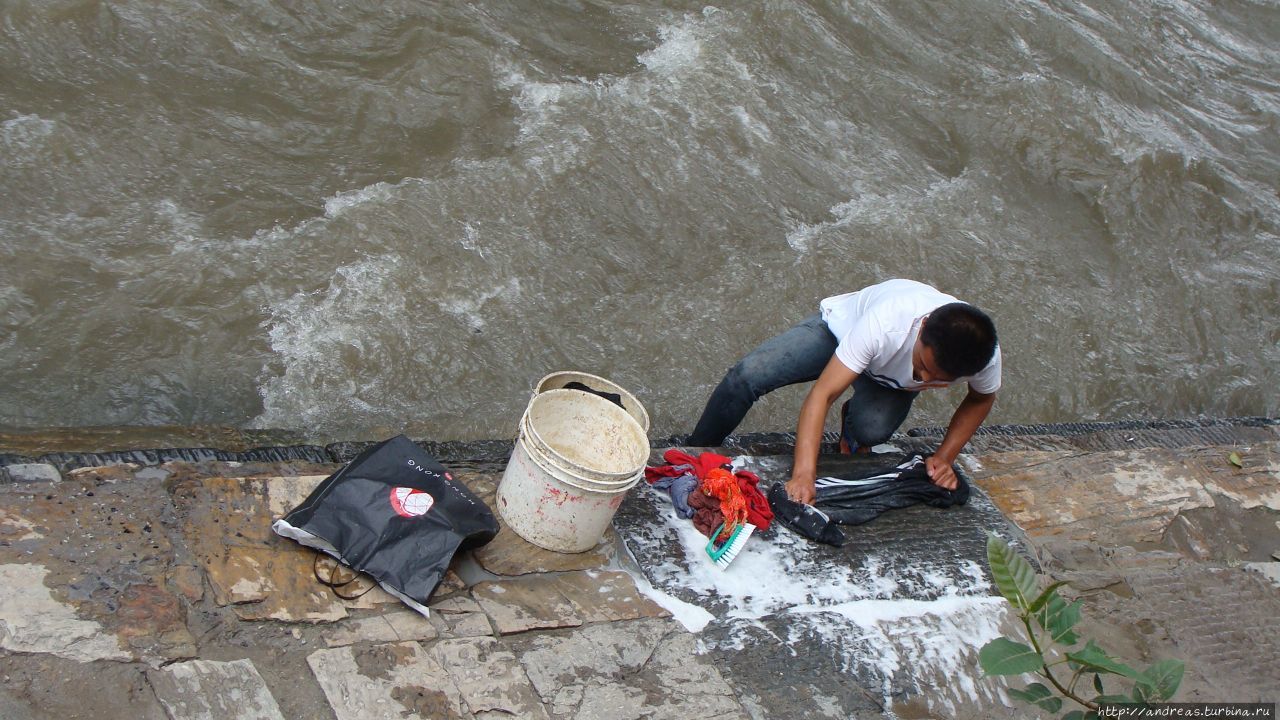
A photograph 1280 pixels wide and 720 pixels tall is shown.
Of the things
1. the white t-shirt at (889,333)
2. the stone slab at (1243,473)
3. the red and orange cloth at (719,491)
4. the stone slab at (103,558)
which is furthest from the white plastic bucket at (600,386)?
the stone slab at (1243,473)

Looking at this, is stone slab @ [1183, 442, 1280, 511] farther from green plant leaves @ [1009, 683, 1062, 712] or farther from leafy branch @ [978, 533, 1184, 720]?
green plant leaves @ [1009, 683, 1062, 712]

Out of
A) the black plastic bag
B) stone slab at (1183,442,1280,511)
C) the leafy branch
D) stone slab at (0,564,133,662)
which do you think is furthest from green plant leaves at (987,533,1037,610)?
stone slab at (1183,442,1280,511)

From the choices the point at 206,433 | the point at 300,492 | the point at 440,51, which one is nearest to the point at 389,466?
the point at 300,492

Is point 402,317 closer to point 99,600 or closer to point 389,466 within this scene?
point 389,466

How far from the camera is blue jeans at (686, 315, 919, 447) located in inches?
164

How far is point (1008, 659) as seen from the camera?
2203mm

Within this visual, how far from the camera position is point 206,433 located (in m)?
4.21

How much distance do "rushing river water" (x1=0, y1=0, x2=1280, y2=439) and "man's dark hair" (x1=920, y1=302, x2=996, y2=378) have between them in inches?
76.5

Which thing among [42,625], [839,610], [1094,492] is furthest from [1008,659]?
[1094,492]

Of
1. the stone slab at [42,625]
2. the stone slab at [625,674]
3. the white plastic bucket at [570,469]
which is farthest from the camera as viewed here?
the white plastic bucket at [570,469]

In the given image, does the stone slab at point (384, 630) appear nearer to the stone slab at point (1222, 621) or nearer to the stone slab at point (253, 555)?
the stone slab at point (253, 555)

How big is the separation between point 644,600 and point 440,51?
4.55 m

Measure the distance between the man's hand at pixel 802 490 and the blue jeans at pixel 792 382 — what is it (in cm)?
47

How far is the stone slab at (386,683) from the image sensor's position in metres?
2.59
